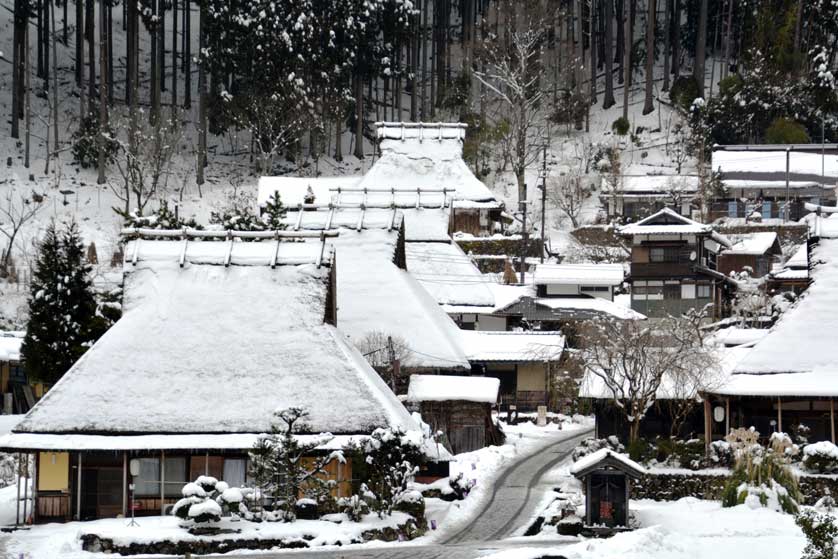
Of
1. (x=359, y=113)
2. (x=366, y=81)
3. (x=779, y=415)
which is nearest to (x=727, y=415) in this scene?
(x=779, y=415)

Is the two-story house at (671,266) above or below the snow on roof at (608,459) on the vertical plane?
above

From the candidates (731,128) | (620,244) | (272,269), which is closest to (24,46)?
(620,244)

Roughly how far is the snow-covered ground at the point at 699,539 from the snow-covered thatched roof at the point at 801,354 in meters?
6.40

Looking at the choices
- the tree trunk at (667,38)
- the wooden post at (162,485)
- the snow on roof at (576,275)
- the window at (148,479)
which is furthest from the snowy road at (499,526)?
the tree trunk at (667,38)

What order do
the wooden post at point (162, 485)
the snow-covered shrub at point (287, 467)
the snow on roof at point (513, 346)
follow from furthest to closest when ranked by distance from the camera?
the snow on roof at point (513, 346) → the wooden post at point (162, 485) → the snow-covered shrub at point (287, 467)

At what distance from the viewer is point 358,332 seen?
41781 mm

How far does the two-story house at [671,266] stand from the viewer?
60.2 meters

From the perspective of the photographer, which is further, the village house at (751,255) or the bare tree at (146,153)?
the bare tree at (146,153)

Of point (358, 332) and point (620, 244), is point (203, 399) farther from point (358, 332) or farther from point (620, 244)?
point (620, 244)

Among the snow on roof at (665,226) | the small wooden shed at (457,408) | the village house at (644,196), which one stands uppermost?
the village house at (644,196)

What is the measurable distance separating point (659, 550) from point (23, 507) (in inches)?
588

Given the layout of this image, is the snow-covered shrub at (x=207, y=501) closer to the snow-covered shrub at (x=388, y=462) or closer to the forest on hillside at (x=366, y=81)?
the snow-covered shrub at (x=388, y=462)

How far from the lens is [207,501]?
27.8 meters

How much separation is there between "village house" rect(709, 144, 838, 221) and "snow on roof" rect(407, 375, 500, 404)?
31.0 metres
